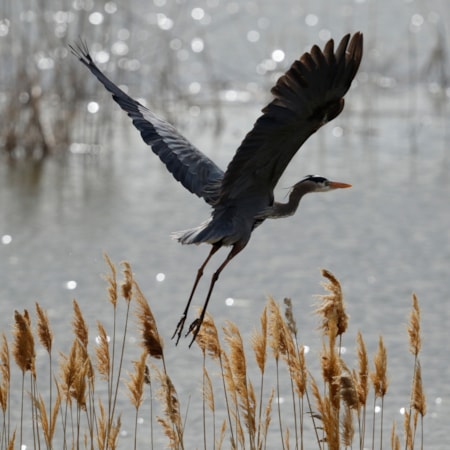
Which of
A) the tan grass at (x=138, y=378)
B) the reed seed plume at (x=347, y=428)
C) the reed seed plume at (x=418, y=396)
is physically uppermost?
the tan grass at (x=138, y=378)

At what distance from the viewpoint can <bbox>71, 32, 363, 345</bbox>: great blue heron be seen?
439cm

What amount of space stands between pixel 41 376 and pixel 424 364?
2.12 meters

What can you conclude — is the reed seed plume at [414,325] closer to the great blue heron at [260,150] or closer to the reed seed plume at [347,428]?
the reed seed plume at [347,428]

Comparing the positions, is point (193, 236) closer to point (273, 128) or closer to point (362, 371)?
point (273, 128)

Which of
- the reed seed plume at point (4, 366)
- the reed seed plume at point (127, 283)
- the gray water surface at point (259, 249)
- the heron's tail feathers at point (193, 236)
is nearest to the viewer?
the reed seed plume at point (4, 366)

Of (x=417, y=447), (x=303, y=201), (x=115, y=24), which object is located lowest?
(x=417, y=447)

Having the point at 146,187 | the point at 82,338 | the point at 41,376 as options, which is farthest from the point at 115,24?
the point at 82,338

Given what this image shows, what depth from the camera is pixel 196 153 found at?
5.31 meters

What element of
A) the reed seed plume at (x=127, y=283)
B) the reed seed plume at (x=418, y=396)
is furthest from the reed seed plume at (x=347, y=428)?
the reed seed plume at (x=127, y=283)

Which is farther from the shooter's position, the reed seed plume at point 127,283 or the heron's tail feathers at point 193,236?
the heron's tail feathers at point 193,236

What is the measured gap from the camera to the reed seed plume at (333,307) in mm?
3840

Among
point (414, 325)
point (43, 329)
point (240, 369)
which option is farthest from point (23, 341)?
point (414, 325)

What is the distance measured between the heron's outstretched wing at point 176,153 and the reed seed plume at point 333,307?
1315 mm

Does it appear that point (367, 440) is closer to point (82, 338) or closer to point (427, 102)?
point (82, 338)
